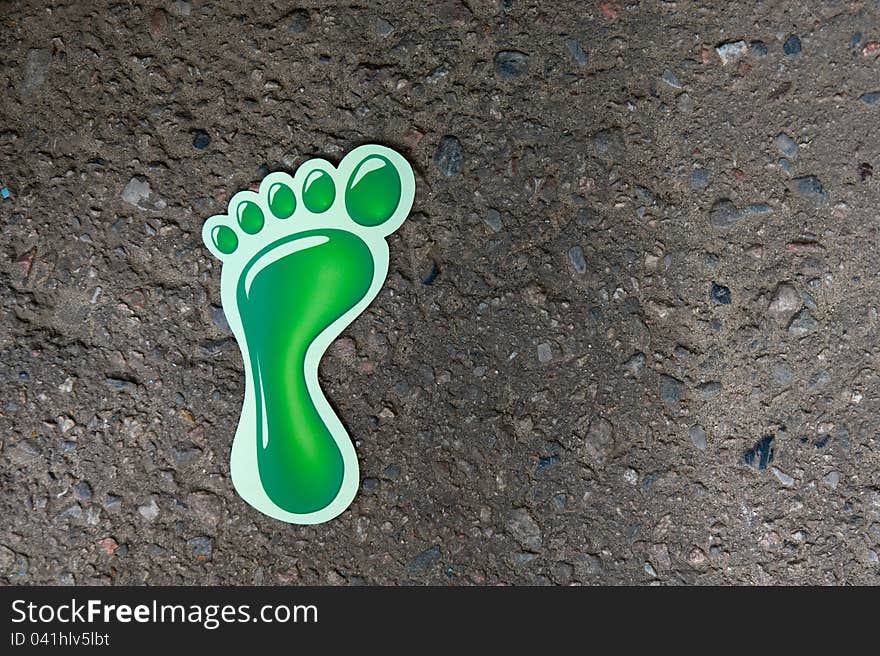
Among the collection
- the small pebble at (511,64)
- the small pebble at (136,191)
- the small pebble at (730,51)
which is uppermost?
the small pebble at (730,51)

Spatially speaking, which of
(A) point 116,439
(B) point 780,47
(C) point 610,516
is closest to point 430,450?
(C) point 610,516

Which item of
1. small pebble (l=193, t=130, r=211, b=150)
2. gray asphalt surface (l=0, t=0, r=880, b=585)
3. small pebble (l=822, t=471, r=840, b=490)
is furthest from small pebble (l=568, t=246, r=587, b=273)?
small pebble (l=193, t=130, r=211, b=150)

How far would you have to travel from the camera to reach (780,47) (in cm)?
130

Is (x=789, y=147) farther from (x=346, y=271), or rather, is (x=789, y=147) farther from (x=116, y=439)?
(x=116, y=439)

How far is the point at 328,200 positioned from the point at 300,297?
16 cm

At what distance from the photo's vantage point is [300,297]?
1.24 meters

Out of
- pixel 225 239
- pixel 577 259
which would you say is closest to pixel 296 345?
pixel 225 239

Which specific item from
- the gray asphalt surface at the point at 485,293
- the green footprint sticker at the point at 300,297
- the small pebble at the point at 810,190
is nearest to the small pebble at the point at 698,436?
the gray asphalt surface at the point at 485,293

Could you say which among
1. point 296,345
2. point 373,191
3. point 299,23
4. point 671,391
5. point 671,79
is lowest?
point 296,345

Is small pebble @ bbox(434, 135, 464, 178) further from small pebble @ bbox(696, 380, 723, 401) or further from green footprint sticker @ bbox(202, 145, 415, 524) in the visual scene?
small pebble @ bbox(696, 380, 723, 401)

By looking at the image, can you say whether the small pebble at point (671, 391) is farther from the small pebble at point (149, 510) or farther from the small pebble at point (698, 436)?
the small pebble at point (149, 510)

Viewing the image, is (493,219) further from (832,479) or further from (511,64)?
(832,479)

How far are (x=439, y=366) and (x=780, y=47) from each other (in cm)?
73

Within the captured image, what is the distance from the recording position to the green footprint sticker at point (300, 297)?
1234mm
